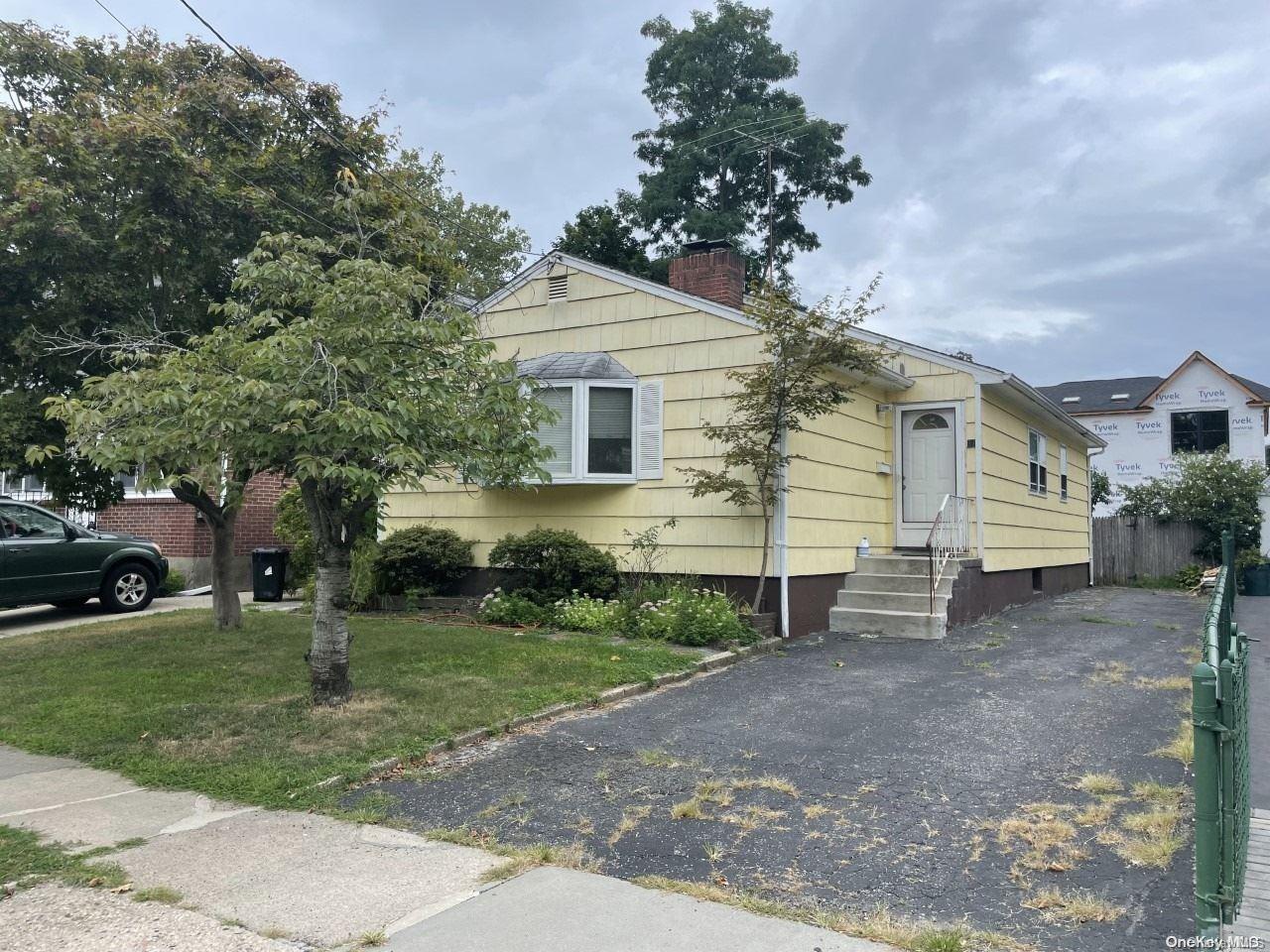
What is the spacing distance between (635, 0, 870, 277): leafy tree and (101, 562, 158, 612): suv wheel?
74.1 ft

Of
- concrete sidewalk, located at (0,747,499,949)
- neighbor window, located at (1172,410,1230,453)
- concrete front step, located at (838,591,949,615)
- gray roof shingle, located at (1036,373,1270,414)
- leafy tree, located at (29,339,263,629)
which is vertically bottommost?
concrete sidewalk, located at (0,747,499,949)

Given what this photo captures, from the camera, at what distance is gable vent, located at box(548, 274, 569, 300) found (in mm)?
12254

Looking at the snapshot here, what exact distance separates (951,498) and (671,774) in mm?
8373

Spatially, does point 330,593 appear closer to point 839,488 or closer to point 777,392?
point 777,392

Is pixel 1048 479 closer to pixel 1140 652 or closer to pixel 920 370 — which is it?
pixel 920 370

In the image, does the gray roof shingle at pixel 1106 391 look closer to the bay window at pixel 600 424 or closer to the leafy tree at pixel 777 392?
the leafy tree at pixel 777 392

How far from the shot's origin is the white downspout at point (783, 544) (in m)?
10.3

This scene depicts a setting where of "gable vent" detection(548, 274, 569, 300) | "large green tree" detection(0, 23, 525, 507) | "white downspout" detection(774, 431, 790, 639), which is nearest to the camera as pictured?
"large green tree" detection(0, 23, 525, 507)

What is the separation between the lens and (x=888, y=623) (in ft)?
35.2

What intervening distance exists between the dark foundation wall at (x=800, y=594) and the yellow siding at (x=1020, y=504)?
109 inches

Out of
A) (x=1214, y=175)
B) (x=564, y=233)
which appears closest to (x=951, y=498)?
(x=1214, y=175)

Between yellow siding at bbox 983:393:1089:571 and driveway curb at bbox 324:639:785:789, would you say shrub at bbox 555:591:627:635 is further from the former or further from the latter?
yellow siding at bbox 983:393:1089:571

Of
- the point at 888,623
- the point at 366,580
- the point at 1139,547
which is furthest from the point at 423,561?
the point at 1139,547

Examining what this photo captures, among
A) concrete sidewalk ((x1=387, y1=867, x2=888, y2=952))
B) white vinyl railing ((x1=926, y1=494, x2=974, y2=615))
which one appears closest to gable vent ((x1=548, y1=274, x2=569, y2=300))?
white vinyl railing ((x1=926, y1=494, x2=974, y2=615))
